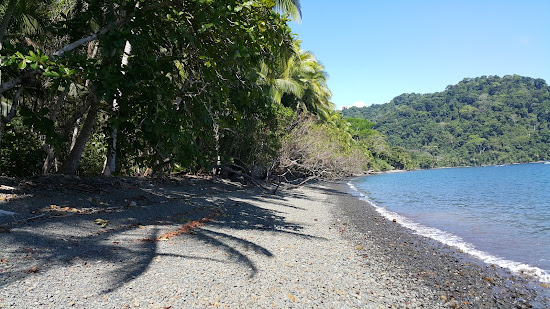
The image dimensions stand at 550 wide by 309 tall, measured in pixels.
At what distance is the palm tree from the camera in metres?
17.2

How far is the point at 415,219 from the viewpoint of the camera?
1270 cm

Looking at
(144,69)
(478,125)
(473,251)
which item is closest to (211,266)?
(144,69)

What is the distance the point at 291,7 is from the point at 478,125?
134m

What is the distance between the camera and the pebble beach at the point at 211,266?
11.8ft

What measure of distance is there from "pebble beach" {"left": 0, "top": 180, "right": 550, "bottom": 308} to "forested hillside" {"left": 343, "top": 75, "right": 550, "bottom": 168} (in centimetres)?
10571

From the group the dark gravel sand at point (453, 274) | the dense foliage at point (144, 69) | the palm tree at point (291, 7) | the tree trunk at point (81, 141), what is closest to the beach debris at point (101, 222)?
the dense foliage at point (144, 69)

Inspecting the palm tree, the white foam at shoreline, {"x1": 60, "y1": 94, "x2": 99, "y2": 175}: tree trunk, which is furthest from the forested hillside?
{"x1": 60, "y1": 94, "x2": 99, "y2": 175}: tree trunk

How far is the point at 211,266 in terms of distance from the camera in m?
4.62

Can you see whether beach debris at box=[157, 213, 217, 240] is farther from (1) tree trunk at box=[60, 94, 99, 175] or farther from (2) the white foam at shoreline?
(2) the white foam at shoreline

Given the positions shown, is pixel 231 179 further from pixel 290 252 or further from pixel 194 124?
pixel 290 252

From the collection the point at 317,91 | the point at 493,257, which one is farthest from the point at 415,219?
the point at 317,91

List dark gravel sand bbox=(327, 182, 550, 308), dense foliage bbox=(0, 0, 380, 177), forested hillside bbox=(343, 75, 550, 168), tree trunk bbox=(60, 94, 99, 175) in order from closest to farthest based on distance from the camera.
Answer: dark gravel sand bbox=(327, 182, 550, 308), dense foliage bbox=(0, 0, 380, 177), tree trunk bbox=(60, 94, 99, 175), forested hillside bbox=(343, 75, 550, 168)

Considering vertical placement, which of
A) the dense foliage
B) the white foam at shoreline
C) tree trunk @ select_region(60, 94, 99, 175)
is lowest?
the white foam at shoreline

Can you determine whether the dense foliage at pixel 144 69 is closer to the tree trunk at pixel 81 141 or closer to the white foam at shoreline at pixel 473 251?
the tree trunk at pixel 81 141
